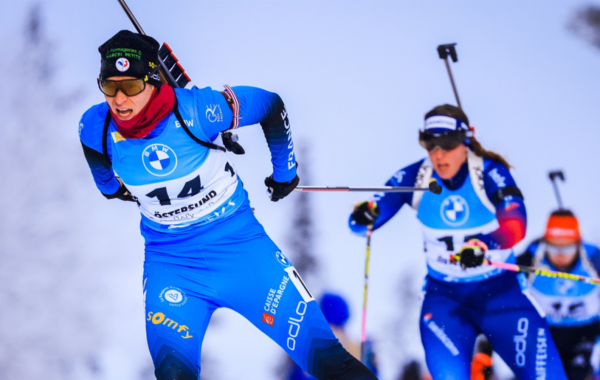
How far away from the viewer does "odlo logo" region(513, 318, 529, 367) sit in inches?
132

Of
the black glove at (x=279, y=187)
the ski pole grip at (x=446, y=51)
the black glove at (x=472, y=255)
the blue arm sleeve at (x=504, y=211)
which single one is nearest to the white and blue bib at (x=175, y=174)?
the black glove at (x=279, y=187)

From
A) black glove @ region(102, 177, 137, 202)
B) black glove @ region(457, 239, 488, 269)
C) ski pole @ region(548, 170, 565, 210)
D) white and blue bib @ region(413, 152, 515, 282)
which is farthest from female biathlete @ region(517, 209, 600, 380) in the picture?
black glove @ region(102, 177, 137, 202)

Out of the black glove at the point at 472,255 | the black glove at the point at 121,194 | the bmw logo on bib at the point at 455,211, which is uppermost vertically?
the black glove at the point at 121,194

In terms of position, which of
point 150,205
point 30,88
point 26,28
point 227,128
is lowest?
point 150,205

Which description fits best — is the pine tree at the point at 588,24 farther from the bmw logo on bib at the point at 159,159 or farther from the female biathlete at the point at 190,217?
the bmw logo on bib at the point at 159,159

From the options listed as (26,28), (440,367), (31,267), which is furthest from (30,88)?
(440,367)

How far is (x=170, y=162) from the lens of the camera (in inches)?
106

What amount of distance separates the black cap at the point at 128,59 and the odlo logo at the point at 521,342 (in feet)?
6.94

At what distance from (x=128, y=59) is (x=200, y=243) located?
0.80 m

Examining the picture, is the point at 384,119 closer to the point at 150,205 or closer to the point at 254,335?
the point at 254,335

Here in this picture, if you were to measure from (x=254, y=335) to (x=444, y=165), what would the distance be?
201cm

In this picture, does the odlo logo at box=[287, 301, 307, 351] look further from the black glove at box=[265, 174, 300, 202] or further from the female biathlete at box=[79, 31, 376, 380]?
the black glove at box=[265, 174, 300, 202]

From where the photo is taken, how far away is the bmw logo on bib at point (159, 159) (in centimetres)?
268

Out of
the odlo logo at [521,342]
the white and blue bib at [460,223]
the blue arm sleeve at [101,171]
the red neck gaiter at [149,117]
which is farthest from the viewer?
the white and blue bib at [460,223]
